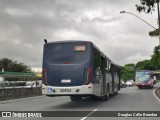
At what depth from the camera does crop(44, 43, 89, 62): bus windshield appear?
826 inches

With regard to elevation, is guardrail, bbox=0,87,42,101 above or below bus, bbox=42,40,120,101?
below

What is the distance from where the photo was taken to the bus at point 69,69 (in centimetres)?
2045

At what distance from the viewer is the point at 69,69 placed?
816 inches

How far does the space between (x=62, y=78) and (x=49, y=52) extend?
5.64ft

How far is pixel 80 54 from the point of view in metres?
21.0

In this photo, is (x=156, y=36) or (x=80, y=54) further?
(x=156, y=36)

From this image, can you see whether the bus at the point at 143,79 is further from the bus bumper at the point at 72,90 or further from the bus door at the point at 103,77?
the bus bumper at the point at 72,90

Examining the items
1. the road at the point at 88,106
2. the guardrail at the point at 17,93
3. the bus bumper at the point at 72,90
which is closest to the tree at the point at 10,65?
the guardrail at the point at 17,93

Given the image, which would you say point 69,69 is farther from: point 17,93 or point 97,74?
point 17,93


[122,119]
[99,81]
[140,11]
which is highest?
[140,11]

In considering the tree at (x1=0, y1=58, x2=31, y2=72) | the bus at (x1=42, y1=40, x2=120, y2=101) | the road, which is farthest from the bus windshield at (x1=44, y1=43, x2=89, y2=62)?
the tree at (x1=0, y1=58, x2=31, y2=72)

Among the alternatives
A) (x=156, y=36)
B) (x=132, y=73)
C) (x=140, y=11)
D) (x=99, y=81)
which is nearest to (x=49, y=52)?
(x=99, y=81)

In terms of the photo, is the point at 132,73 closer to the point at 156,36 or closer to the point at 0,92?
the point at 156,36

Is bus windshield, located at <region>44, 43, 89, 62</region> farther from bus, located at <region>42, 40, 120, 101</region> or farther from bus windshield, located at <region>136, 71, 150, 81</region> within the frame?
bus windshield, located at <region>136, 71, 150, 81</region>
